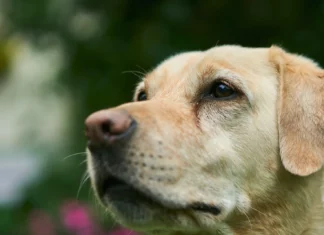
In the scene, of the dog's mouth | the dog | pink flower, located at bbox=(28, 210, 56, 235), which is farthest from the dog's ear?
pink flower, located at bbox=(28, 210, 56, 235)

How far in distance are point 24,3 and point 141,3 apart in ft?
4.19

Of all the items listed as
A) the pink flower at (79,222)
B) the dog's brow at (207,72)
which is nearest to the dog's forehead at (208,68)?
the dog's brow at (207,72)

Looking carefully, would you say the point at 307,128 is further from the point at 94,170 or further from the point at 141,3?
the point at 141,3

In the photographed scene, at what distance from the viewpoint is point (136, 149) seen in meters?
3.36

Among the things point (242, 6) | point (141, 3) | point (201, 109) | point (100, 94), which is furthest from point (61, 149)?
point (201, 109)

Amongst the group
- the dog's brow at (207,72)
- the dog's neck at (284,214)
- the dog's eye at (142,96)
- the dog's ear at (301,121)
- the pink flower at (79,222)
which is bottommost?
the pink flower at (79,222)

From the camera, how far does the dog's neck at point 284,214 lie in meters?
3.67

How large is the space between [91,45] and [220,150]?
13.6 feet

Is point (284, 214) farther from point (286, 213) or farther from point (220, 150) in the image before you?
point (220, 150)

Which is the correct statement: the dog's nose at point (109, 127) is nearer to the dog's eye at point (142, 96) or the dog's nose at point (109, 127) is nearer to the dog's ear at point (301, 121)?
Result: the dog's ear at point (301, 121)

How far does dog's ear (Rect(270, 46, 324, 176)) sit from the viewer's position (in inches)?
144

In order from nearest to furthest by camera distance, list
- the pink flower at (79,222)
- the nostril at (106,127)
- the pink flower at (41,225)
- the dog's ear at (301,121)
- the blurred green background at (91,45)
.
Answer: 1. the nostril at (106,127)
2. the dog's ear at (301,121)
3. the pink flower at (79,222)
4. the blurred green background at (91,45)
5. the pink flower at (41,225)

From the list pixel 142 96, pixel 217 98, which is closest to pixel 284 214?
pixel 217 98

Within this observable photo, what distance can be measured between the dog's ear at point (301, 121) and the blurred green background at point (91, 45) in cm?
285
